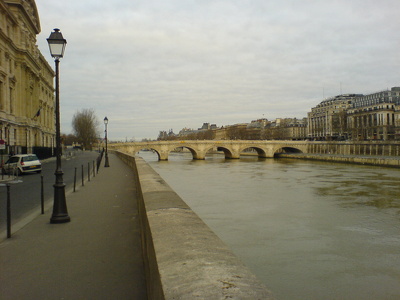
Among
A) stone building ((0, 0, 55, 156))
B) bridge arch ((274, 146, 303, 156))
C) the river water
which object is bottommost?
the river water

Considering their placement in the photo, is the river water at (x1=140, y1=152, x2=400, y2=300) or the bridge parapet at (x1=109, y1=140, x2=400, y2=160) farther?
the bridge parapet at (x1=109, y1=140, x2=400, y2=160)

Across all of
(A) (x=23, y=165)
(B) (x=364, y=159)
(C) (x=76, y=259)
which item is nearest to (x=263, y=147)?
(B) (x=364, y=159)

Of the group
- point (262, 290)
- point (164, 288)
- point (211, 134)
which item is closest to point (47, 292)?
point (164, 288)

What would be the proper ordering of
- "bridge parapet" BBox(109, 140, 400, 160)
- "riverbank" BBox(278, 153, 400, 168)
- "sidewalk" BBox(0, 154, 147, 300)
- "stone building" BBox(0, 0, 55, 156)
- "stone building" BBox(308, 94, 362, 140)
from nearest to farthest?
"sidewalk" BBox(0, 154, 147, 300)
"stone building" BBox(0, 0, 55, 156)
"riverbank" BBox(278, 153, 400, 168)
"bridge parapet" BBox(109, 140, 400, 160)
"stone building" BBox(308, 94, 362, 140)

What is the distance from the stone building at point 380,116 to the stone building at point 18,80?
72.5 metres

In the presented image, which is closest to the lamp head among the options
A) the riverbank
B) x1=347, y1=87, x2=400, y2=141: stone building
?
the riverbank

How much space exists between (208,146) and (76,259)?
207 ft

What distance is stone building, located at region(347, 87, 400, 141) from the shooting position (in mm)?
91062

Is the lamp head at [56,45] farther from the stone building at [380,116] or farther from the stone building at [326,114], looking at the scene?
the stone building at [326,114]

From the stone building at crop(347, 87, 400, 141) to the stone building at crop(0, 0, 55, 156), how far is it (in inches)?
2853

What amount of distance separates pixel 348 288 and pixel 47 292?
19.0ft

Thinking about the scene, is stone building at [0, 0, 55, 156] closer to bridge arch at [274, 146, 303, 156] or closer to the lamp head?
the lamp head

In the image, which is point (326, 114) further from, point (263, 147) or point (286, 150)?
point (263, 147)

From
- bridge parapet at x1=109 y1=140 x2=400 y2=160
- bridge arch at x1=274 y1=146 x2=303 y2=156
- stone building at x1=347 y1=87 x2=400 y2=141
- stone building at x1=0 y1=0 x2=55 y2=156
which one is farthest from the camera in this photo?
stone building at x1=347 y1=87 x2=400 y2=141
